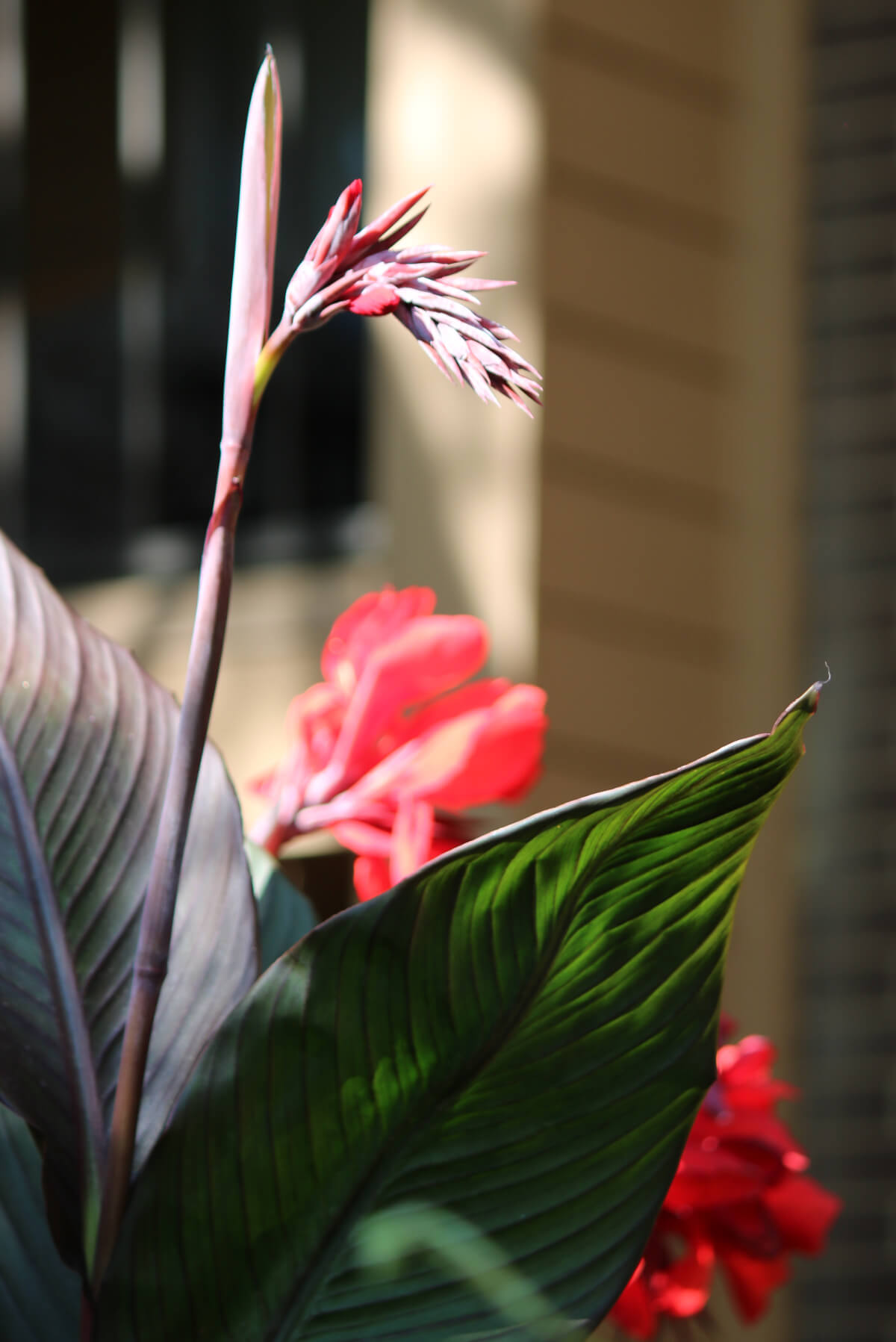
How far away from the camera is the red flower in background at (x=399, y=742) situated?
1.25 ft

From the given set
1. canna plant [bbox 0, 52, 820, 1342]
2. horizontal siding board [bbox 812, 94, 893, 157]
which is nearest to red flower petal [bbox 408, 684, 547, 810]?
canna plant [bbox 0, 52, 820, 1342]

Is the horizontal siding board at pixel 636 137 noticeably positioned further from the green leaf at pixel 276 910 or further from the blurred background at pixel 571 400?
the green leaf at pixel 276 910

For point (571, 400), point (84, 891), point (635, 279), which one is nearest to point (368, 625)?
point (84, 891)

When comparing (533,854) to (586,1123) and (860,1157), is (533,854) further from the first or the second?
(860,1157)

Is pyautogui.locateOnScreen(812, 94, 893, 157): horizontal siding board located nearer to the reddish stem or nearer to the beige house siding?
the beige house siding

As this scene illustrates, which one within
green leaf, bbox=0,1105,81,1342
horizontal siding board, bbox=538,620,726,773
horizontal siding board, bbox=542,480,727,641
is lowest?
horizontal siding board, bbox=538,620,726,773

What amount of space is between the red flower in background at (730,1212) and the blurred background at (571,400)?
1717 millimetres

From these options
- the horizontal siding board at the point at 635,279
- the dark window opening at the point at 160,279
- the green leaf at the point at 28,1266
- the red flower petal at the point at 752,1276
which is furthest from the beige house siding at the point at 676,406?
the green leaf at the point at 28,1266

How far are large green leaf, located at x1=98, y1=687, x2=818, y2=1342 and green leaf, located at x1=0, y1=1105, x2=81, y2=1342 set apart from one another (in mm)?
40

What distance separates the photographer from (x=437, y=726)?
0.40m

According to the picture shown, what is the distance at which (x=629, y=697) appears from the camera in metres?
2.26

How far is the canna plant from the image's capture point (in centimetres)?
25

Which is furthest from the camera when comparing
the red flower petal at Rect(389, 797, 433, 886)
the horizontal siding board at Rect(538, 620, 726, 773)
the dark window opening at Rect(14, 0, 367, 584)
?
the dark window opening at Rect(14, 0, 367, 584)

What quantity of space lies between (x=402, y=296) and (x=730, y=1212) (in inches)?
9.6
